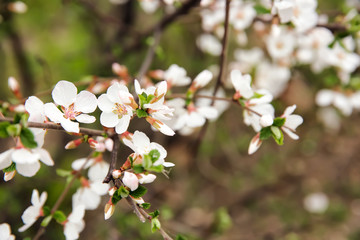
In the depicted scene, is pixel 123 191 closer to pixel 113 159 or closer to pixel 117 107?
pixel 113 159

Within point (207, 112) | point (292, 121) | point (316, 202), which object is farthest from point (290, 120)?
point (316, 202)

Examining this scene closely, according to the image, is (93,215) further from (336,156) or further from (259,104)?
(336,156)

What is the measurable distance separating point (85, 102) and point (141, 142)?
24 cm

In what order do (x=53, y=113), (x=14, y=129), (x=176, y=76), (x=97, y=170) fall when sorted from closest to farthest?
1. (x=14, y=129)
2. (x=53, y=113)
3. (x=97, y=170)
4. (x=176, y=76)

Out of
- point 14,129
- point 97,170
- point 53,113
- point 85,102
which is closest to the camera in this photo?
point 14,129

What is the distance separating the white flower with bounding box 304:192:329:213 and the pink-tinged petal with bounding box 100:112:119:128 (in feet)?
8.17

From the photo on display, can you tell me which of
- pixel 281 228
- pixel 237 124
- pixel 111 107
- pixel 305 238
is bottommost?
pixel 305 238

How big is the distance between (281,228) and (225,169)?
75 cm

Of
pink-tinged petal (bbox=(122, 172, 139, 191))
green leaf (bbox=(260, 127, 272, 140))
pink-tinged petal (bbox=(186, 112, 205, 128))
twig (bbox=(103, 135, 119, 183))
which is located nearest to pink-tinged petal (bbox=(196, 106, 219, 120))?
pink-tinged petal (bbox=(186, 112, 205, 128))

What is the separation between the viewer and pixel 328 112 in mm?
3047

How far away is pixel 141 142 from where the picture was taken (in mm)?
1004

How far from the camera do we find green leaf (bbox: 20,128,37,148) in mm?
870

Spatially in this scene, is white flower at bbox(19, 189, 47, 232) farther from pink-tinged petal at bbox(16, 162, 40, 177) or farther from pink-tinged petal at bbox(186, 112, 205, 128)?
pink-tinged petal at bbox(186, 112, 205, 128)

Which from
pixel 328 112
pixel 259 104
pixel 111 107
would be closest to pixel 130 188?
pixel 111 107
